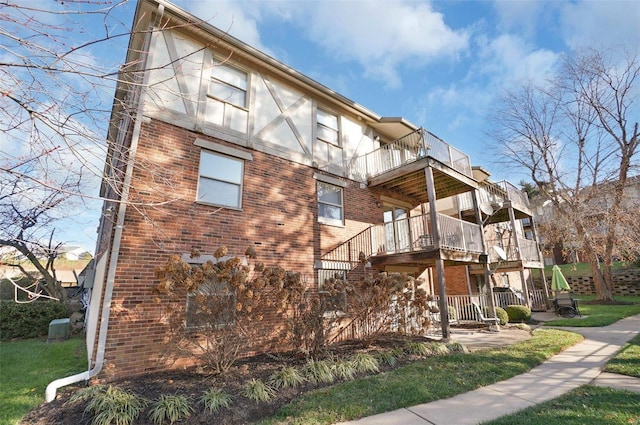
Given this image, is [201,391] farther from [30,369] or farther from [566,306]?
[566,306]

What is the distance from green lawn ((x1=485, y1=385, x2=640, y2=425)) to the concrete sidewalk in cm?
22

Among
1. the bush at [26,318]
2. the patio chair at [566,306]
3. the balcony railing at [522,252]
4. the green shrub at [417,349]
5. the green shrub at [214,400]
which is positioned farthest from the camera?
the balcony railing at [522,252]

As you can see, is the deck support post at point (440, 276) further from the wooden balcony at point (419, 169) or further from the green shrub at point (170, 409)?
the green shrub at point (170, 409)

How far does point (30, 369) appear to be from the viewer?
7402mm

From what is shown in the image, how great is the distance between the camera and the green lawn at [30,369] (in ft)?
16.6

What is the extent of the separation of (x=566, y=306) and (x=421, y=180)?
32.5 feet

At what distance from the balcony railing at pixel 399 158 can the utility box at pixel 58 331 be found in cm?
1283

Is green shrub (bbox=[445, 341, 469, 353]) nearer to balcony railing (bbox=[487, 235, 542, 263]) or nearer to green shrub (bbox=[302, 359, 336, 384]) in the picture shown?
green shrub (bbox=[302, 359, 336, 384])

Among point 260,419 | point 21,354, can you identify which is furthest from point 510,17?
point 21,354

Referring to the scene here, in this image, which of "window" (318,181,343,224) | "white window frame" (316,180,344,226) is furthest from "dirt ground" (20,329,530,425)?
"window" (318,181,343,224)

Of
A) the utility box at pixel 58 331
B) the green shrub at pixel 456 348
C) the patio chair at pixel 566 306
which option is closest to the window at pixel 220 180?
the green shrub at pixel 456 348

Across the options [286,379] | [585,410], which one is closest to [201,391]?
[286,379]

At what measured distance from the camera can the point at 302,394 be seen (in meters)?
5.34

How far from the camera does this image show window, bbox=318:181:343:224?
10.6 meters
